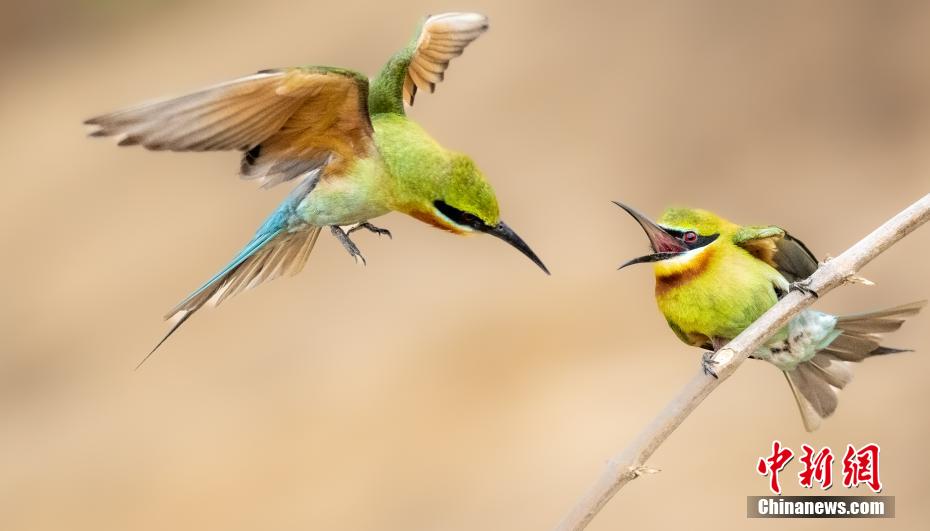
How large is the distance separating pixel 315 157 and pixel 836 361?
90 cm

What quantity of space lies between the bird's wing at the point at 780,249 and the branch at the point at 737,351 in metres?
0.17

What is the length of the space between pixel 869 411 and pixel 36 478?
3881 millimetres

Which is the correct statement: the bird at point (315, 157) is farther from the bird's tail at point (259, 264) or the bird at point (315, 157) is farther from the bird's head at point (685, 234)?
the bird's head at point (685, 234)

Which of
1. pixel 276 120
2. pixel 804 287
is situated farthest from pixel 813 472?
pixel 276 120

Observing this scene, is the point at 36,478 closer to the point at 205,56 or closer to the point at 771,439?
the point at 205,56

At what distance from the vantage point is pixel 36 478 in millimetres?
5836

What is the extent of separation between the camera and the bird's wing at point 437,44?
181cm

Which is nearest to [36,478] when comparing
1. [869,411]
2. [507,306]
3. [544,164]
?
[507,306]

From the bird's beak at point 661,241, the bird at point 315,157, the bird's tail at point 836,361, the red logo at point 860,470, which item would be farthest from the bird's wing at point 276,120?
the red logo at point 860,470

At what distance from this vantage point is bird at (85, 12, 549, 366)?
1233 millimetres

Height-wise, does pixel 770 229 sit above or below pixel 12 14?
below

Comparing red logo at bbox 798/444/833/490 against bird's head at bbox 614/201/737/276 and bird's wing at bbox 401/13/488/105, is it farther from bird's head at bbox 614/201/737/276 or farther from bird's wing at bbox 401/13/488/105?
bird's wing at bbox 401/13/488/105

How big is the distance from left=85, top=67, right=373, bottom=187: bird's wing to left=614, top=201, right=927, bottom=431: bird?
535mm

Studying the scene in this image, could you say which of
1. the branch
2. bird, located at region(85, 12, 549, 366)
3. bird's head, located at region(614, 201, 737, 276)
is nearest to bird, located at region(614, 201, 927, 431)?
bird's head, located at region(614, 201, 737, 276)
